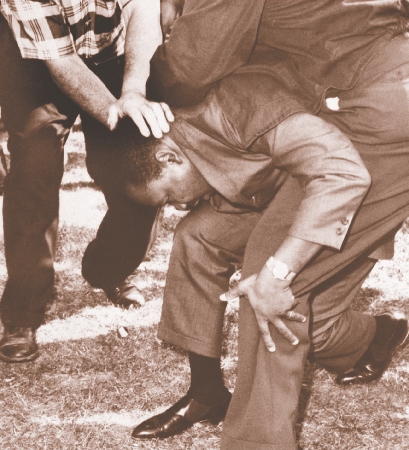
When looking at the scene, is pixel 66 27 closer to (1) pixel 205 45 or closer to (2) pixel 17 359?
(1) pixel 205 45

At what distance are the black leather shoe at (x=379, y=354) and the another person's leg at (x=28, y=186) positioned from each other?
4.54ft

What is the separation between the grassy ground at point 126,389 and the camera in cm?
245

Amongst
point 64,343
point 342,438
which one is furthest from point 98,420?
point 342,438

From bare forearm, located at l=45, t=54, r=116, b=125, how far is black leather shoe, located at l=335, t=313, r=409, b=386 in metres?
1.40

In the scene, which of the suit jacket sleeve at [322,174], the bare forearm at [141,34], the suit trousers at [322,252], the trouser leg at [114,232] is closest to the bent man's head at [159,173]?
the suit trousers at [322,252]

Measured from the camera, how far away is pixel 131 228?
350 cm

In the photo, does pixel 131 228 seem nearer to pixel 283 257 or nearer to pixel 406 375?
pixel 406 375

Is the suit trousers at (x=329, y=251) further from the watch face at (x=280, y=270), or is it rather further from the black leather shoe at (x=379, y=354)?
the black leather shoe at (x=379, y=354)

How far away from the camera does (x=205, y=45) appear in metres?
1.95

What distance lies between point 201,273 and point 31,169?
112 centimetres

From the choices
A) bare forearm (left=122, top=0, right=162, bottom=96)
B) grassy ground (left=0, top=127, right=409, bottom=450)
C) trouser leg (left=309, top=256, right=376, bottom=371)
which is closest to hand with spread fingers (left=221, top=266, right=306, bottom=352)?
trouser leg (left=309, top=256, right=376, bottom=371)

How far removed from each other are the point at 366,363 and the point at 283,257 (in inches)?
42.3

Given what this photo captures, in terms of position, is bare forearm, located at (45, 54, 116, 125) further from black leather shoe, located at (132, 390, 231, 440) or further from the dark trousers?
black leather shoe, located at (132, 390, 231, 440)

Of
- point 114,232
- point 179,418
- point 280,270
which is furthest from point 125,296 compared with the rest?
point 280,270
